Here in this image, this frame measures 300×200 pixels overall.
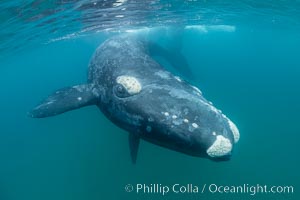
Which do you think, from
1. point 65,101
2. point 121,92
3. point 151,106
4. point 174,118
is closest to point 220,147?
point 174,118

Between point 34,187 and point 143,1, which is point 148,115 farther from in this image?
point 34,187

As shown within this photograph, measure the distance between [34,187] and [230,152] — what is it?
2446cm

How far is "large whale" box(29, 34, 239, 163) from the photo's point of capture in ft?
21.0

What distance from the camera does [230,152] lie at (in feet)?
20.3

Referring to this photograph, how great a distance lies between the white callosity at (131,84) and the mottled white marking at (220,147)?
2557 millimetres

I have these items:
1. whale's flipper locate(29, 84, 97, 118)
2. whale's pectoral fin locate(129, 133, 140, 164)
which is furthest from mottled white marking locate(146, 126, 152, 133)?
whale's flipper locate(29, 84, 97, 118)

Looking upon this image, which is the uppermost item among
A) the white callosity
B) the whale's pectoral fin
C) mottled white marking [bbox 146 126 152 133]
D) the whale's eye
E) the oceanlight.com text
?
the white callosity

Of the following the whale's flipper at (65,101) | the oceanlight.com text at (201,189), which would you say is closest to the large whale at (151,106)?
the whale's flipper at (65,101)

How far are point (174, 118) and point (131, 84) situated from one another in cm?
183

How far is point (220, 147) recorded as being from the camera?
20.1 ft

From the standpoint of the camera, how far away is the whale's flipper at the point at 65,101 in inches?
357

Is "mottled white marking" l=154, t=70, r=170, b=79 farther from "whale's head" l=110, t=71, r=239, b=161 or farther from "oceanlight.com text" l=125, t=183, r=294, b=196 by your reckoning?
"oceanlight.com text" l=125, t=183, r=294, b=196

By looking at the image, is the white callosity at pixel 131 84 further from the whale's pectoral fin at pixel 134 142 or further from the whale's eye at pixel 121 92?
the whale's pectoral fin at pixel 134 142

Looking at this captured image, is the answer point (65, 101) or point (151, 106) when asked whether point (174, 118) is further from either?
point (65, 101)
